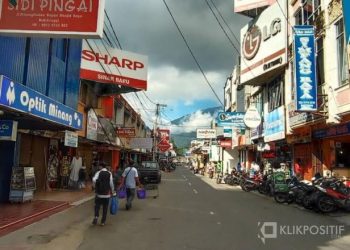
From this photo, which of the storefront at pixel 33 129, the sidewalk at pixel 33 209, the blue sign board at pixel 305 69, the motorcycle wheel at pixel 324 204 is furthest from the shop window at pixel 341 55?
the sidewalk at pixel 33 209

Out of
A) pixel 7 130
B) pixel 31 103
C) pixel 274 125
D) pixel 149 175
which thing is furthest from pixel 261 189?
pixel 31 103

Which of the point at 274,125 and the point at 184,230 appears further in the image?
the point at 274,125

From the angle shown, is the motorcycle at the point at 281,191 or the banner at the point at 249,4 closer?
the motorcycle at the point at 281,191

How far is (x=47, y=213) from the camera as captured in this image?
15.1m

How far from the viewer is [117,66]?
31016mm

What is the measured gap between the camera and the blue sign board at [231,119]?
33.3m

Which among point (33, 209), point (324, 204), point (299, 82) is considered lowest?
point (33, 209)

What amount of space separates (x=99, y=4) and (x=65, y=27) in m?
0.87

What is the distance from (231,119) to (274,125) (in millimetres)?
5876

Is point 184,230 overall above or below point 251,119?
below

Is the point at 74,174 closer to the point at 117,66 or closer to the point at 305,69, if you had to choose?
the point at 117,66

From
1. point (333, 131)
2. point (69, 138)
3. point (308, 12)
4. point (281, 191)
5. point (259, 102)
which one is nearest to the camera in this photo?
point (333, 131)

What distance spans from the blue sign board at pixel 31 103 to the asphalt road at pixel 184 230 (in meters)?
3.23

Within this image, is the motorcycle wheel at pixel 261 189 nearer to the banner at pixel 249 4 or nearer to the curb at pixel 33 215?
the curb at pixel 33 215
